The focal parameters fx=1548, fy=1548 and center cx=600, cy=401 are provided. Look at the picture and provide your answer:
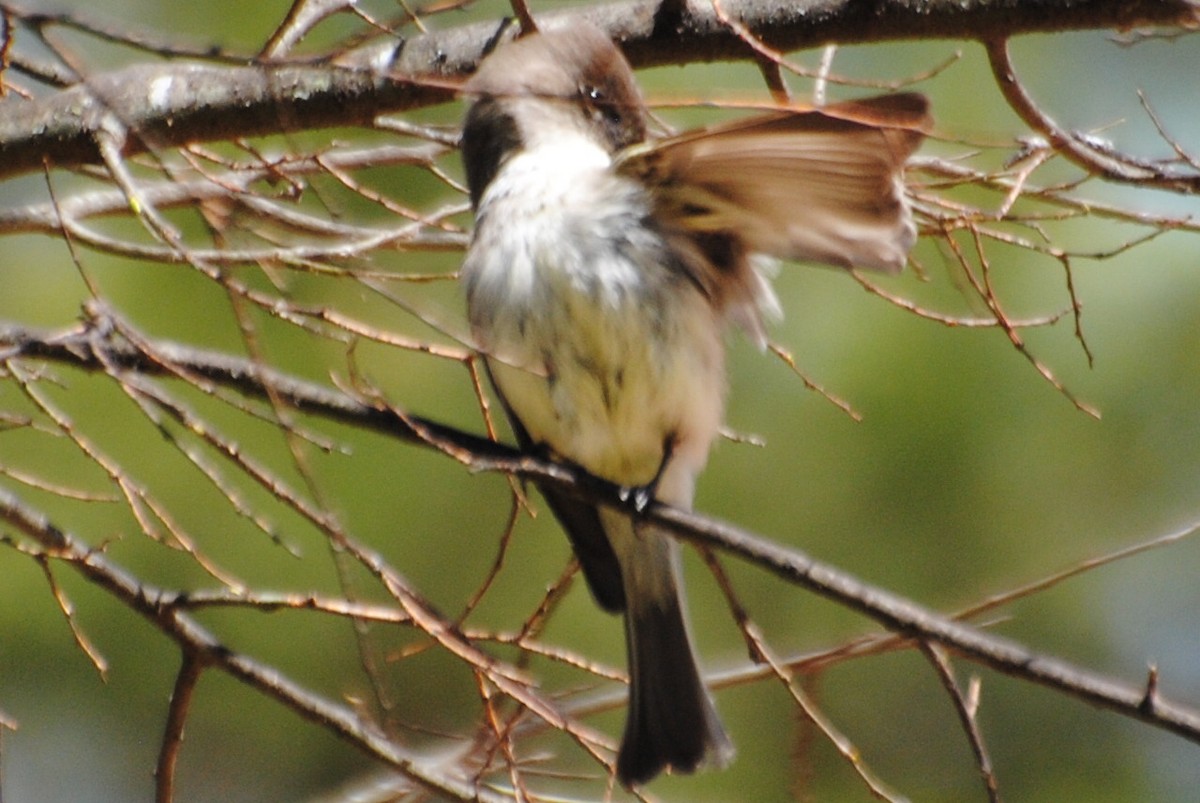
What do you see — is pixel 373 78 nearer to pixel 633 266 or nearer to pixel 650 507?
pixel 633 266

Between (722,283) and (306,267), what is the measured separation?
2.78 ft

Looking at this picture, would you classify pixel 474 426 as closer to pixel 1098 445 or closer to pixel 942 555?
pixel 942 555

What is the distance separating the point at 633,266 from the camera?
2.73 metres

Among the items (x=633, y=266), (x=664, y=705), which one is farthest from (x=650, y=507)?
(x=664, y=705)

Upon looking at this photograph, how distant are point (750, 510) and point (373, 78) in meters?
2.63

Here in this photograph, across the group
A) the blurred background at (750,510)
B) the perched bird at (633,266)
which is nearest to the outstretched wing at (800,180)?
the perched bird at (633,266)

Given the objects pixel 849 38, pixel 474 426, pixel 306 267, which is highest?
pixel 474 426

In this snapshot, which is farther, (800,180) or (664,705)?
(664,705)

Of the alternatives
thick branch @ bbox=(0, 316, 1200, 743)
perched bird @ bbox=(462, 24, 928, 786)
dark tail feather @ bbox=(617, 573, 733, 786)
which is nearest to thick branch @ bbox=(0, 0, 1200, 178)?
perched bird @ bbox=(462, 24, 928, 786)

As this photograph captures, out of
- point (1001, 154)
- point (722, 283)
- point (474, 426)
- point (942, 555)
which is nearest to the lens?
point (722, 283)

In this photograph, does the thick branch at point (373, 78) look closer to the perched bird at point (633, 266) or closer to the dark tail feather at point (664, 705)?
the perched bird at point (633, 266)

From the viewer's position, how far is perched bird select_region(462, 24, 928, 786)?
251 cm

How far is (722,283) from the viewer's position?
285 cm

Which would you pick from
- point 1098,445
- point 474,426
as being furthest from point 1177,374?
point 474,426
